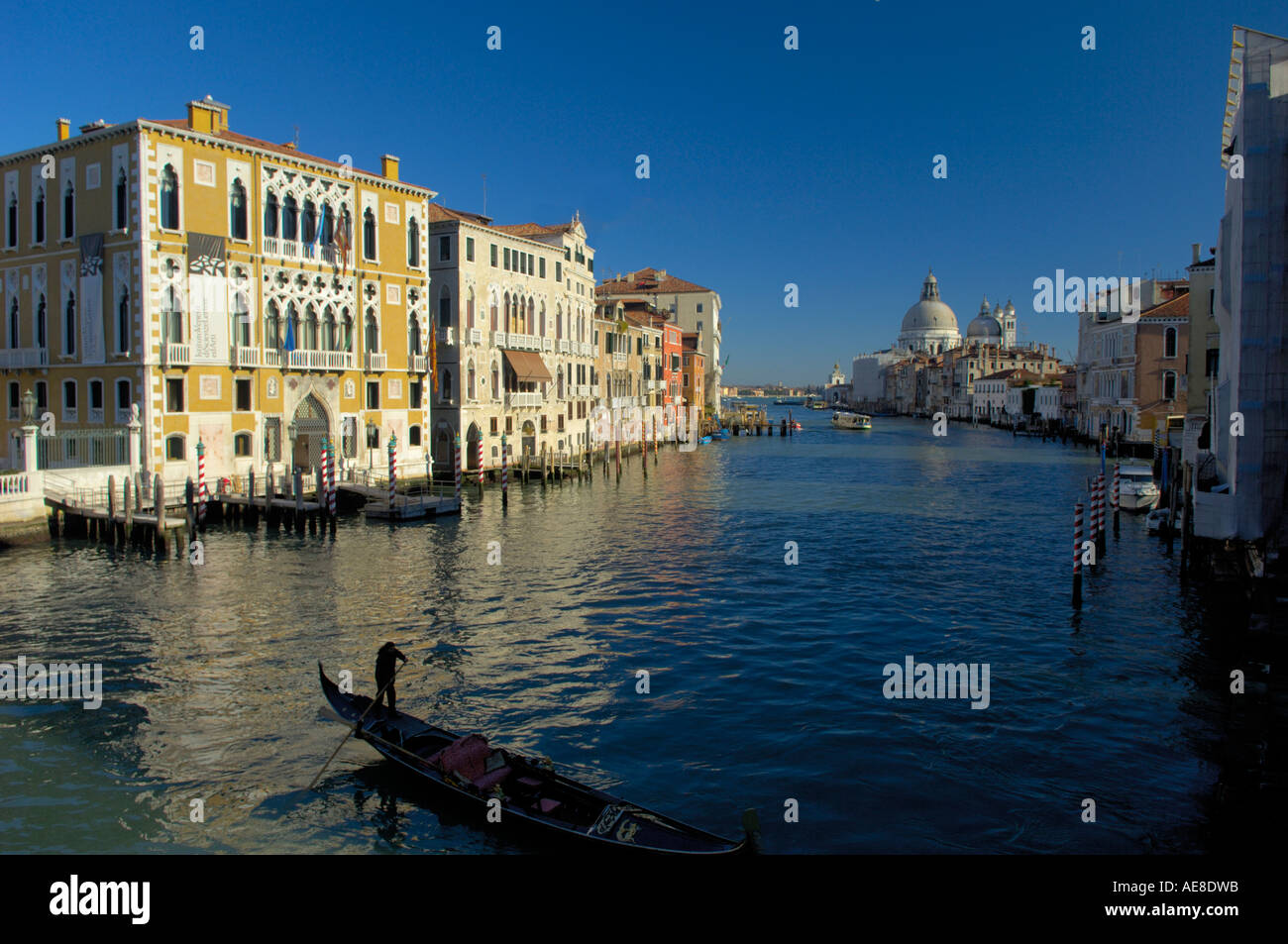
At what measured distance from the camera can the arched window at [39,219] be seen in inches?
Result: 1042

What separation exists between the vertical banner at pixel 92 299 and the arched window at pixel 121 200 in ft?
2.65

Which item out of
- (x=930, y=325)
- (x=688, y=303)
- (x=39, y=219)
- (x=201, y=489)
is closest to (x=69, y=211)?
(x=39, y=219)

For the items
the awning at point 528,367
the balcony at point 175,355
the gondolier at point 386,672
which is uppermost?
the awning at point 528,367

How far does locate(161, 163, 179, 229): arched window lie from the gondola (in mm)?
19591

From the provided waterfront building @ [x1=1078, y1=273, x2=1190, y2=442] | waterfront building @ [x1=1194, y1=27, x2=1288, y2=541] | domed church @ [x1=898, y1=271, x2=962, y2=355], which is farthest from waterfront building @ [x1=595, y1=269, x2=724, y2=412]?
domed church @ [x1=898, y1=271, x2=962, y2=355]

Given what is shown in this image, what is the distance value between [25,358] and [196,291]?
6.08 m

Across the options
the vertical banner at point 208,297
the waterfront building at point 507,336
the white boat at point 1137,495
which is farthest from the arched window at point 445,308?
the white boat at point 1137,495

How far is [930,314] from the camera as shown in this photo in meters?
183

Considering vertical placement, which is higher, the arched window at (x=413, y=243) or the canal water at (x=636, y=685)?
the arched window at (x=413, y=243)

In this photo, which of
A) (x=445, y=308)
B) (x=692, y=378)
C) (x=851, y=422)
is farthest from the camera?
(x=851, y=422)

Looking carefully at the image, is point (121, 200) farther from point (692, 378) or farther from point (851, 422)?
point (851, 422)

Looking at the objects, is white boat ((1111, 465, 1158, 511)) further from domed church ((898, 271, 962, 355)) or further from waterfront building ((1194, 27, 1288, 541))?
domed church ((898, 271, 962, 355))

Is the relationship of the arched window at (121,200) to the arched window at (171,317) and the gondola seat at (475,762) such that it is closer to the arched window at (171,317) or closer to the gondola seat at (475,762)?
the arched window at (171,317)
